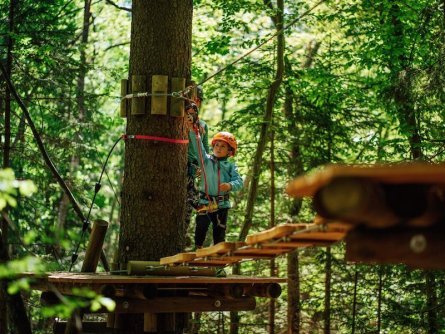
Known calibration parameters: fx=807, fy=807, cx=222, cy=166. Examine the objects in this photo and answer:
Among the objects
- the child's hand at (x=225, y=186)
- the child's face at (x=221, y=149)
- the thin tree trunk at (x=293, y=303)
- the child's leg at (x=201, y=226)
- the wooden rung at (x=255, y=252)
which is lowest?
the thin tree trunk at (x=293, y=303)

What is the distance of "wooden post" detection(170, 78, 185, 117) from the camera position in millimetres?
6570

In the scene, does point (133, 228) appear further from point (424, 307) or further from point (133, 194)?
point (424, 307)

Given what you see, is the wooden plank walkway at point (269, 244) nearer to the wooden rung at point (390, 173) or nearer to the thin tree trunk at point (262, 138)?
the wooden rung at point (390, 173)

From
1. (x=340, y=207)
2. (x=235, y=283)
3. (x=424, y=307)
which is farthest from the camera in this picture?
(x=424, y=307)

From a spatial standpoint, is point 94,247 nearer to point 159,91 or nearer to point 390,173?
point 159,91

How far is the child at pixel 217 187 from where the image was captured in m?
7.47

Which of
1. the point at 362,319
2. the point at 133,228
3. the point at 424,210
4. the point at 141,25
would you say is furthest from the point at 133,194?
the point at 362,319

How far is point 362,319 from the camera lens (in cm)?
1163

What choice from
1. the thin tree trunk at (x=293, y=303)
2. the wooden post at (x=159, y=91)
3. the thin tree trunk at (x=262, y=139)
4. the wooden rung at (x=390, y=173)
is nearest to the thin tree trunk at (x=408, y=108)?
the thin tree trunk at (x=262, y=139)

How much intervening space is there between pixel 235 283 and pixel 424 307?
5141 millimetres

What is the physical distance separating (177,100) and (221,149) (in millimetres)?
1138

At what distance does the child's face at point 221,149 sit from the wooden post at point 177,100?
1.06 meters

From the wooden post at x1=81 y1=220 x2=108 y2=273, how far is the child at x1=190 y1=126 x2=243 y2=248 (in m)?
1.19

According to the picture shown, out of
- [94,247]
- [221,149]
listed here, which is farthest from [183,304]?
[221,149]
